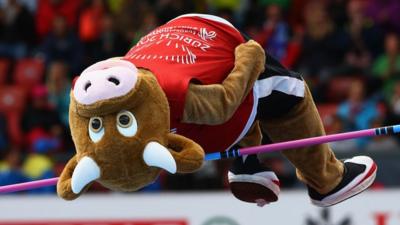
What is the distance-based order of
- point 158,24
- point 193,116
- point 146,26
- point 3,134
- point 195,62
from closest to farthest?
1. point 193,116
2. point 195,62
3. point 3,134
4. point 146,26
5. point 158,24

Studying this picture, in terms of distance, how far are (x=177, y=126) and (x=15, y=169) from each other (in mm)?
4528

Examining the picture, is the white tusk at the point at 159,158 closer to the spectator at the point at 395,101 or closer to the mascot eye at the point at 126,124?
the mascot eye at the point at 126,124

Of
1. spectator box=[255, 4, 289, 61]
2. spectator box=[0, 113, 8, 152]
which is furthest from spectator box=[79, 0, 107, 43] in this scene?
spectator box=[255, 4, 289, 61]

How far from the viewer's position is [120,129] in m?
4.99

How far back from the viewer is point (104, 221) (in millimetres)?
8367

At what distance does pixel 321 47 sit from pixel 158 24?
60.7 inches

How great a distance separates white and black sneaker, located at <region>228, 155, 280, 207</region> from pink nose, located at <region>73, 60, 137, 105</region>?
4.35 feet

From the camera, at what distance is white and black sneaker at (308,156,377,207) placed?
6.19 meters

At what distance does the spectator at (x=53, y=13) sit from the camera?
11656 mm

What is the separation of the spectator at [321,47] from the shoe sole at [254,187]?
4.37m

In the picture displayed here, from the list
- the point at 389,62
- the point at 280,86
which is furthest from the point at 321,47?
the point at 280,86

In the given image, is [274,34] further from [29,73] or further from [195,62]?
[195,62]

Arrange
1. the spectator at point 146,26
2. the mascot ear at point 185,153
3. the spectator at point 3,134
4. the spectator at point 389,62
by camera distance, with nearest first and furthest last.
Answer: the mascot ear at point 185,153
the spectator at point 389,62
the spectator at point 3,134
the spectator at point 146,26

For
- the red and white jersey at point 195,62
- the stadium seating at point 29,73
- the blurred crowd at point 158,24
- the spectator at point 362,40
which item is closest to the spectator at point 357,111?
the blurred crowd at point 158,24
